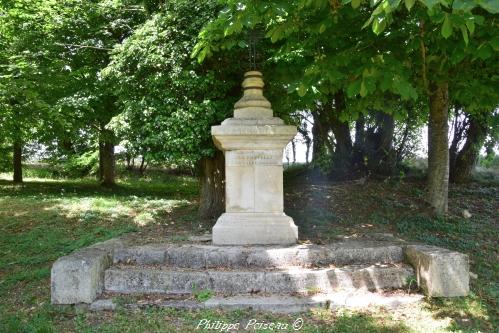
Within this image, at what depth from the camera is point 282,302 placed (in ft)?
15.1

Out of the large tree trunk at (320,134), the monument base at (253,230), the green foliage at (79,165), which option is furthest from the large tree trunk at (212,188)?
the green foliage at (79,165)

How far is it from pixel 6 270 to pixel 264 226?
3.81m

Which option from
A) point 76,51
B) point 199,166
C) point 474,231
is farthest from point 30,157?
point 474,231

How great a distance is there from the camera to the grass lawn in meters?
4.29

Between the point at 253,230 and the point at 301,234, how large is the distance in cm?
131

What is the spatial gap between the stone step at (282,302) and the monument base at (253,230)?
1300mm

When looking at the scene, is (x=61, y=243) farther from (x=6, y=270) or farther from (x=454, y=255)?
(x=454, y=255)

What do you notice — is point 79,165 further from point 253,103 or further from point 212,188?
point 253,103

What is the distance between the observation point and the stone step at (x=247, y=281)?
16.2ft

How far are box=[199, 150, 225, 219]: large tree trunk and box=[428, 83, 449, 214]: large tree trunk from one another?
3945 mm

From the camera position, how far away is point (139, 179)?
21.8m

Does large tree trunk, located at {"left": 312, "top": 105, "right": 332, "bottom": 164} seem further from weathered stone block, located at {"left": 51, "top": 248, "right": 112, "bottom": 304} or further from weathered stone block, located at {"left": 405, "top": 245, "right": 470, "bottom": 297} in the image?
weathered stone block, located at {"left": 51, "top": 248, "right": 112, "bottom": 304}

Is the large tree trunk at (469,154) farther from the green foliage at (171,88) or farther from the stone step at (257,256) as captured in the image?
the green foliage at (171,88)

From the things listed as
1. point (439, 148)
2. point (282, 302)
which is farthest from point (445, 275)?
point (439, 148)
